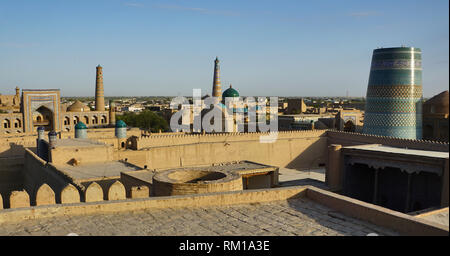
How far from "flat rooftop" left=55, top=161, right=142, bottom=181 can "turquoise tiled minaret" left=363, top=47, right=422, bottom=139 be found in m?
11.2

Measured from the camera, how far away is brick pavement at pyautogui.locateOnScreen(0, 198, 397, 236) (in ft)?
16.0

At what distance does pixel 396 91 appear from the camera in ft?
54.6

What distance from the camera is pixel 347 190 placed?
1361 centimetres

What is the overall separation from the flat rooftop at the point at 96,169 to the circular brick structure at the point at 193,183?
12.0 ft

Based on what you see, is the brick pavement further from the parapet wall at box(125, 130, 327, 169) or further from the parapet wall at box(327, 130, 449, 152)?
the parapet wall at box(125, 130, 327, 169)

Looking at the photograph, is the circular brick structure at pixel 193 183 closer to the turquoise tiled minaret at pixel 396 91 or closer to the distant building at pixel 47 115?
the turquoise tiled minaret at pixel 396 91

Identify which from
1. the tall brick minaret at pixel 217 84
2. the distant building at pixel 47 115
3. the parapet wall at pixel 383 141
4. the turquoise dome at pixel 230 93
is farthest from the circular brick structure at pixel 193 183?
the distant building at pixel 47 115

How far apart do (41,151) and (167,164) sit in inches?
197

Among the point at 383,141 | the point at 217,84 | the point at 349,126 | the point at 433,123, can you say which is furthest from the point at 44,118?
the point at 433,123

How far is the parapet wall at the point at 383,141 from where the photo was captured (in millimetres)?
13266

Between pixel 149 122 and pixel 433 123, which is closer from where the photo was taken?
pixel 433 123

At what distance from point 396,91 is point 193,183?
1281 centimetres

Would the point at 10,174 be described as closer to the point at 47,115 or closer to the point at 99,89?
the point at 47,115

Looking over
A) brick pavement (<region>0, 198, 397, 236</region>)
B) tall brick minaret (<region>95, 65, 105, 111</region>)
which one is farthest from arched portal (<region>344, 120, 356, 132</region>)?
brick pavement (<region>0, 198, 397, 236</region>)
